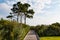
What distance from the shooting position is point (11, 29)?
9.35m

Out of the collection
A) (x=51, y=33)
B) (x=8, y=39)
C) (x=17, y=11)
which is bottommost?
(x=51, y=33)

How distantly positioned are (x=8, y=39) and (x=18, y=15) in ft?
125

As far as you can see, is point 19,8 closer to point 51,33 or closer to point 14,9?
point 14,9

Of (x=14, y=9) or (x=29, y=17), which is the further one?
(x=29, y=17)

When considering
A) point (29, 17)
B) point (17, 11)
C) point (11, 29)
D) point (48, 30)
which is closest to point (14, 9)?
point (17, 11)

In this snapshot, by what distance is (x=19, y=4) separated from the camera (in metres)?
46.6

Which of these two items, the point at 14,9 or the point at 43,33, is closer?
the point at 43,33

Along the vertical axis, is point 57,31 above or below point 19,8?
below

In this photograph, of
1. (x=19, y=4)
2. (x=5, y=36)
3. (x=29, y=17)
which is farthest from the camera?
(x=29, y=17)

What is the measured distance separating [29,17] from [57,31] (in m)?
20.9

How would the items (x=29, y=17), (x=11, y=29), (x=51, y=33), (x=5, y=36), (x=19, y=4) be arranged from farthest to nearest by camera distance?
(x=29, y=17)
(x=19, y=4)
(x=51, y=33)
(x=11, y=29)
(x=5, y=36)

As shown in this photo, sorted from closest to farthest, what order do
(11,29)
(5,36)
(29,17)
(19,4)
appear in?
(5,36)
(11,29)
(19,4)
(29,17)

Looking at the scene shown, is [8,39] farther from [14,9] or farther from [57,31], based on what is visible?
[14,9]

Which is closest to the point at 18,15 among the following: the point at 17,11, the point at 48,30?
the point at 17,11
